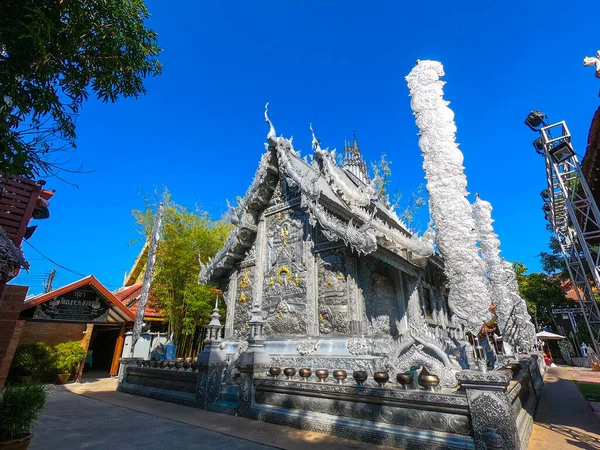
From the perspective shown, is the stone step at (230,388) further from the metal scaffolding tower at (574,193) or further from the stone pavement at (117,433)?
the metal scaffolding tower at (574,193)

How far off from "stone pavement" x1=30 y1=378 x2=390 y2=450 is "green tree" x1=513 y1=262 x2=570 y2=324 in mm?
30667

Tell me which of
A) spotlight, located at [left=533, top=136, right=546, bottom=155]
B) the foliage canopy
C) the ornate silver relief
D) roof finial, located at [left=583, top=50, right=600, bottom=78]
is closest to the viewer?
the foliage canopy

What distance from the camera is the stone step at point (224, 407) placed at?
629cm

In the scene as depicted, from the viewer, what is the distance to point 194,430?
17.0 feet

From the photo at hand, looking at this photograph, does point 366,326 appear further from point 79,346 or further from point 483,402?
point 79,346

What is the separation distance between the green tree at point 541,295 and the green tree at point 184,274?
27946 mm

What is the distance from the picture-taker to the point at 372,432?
4.43 metres

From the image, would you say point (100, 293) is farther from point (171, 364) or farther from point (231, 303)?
point (171, 364)

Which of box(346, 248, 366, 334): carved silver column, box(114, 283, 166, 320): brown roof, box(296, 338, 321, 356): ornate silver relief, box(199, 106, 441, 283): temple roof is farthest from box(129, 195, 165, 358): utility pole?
box(346, 248, 366, 334): carved silver column

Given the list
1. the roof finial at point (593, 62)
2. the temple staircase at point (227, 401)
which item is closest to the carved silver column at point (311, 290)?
the temple staircase at point (227, 401)

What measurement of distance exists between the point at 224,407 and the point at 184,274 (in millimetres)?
11554

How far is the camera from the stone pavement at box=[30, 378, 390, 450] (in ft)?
14.3

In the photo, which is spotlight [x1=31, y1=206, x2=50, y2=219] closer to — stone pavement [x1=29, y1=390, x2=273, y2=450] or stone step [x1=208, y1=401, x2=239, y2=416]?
stone pavement [x1=29, y1=390, x2=273, y2=450]

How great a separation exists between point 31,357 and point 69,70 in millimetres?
11477
